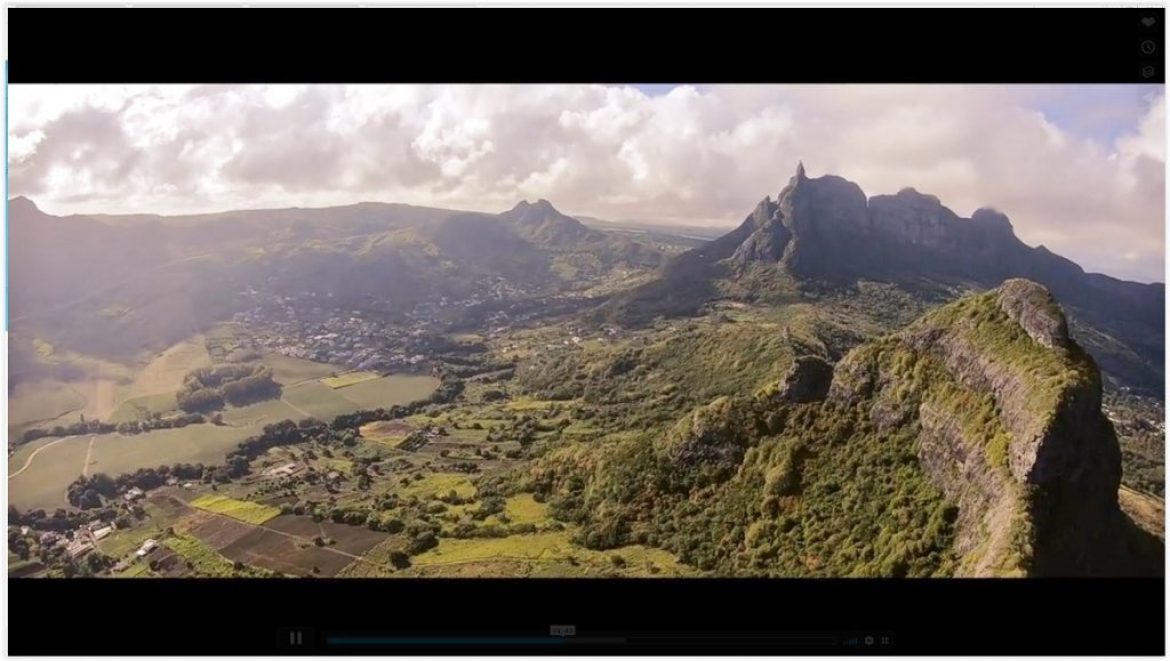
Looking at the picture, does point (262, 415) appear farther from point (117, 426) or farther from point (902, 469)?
point (902, 469)

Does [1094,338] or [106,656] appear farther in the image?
[1094,338]

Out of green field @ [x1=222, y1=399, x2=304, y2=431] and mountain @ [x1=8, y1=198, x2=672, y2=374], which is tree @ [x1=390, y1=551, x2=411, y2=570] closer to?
green field @ [x1=222, y1=399, x2=304, y2=431]

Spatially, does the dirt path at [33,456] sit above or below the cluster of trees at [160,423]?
below

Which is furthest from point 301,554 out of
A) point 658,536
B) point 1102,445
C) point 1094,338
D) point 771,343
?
point 1094,338

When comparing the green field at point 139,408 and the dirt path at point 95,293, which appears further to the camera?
the green field at point 139,408

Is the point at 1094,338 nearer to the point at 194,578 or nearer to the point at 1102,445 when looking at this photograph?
the point at 1102,445

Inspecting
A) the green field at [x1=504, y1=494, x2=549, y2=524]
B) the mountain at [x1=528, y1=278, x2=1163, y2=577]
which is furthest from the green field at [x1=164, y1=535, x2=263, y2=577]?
the mountain at [x1=528, y1=278, x2=1163, y2=577]

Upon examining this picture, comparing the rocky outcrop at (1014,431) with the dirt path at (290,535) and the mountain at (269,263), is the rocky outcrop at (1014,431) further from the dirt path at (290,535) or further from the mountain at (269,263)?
the dirt path at (290,535)

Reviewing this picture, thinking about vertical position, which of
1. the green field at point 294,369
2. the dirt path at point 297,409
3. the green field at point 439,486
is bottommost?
the green field at point 439,486

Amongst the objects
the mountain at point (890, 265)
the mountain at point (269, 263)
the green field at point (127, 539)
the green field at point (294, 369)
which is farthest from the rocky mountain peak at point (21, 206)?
the mountain at point (890, 265)
